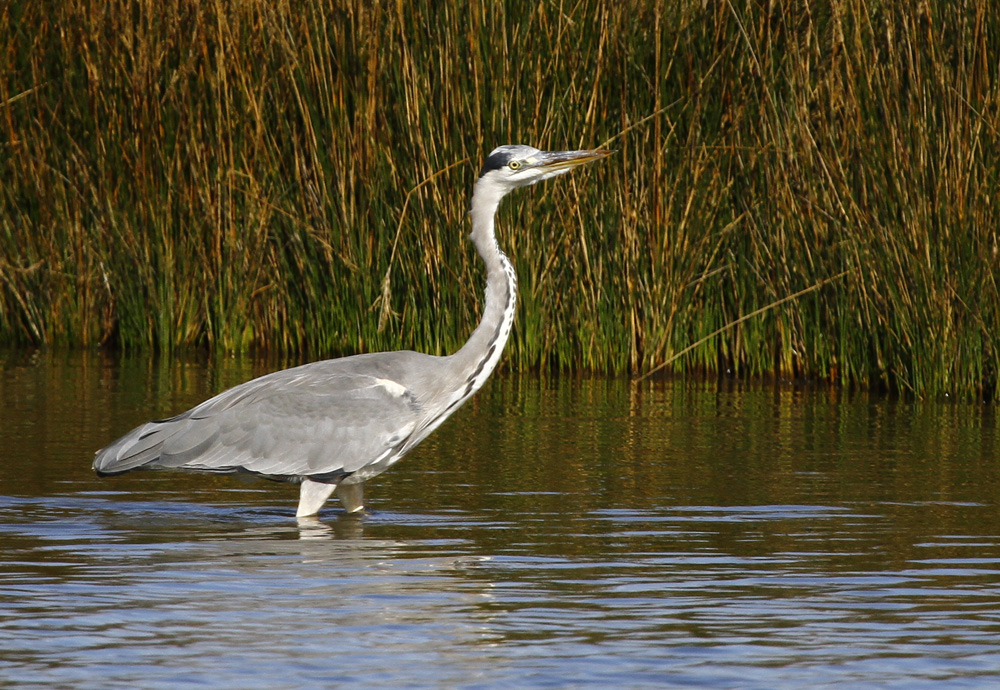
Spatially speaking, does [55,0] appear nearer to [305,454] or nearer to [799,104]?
[799,104]

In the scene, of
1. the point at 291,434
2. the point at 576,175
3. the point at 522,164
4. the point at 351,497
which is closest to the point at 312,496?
the point at 351,497

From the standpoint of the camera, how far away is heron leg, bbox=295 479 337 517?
6.93 metres

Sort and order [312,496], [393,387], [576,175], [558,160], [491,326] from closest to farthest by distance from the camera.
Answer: [312,496]
[393,387]
[491,326]
[558,160]
[576,175]

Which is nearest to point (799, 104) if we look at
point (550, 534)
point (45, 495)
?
point (550, 534)

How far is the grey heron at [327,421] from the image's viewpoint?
693cm

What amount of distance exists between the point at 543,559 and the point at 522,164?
7.90 ft

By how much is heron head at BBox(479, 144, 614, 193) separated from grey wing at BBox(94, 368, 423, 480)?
3.86 ft

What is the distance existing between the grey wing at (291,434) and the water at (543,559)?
221 millimetres

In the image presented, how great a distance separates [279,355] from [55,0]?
10.4ft

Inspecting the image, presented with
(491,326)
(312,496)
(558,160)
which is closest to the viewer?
(312,496)

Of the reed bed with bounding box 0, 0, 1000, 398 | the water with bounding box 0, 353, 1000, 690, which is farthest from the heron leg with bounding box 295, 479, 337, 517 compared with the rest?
the reed bed with bounding box 0, 0, 1000, 398

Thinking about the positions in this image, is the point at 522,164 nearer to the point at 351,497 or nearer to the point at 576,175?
the point at 351,497

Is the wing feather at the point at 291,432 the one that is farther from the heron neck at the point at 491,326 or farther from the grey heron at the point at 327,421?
the heron neck at the point at 491,326

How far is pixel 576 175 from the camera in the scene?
1053 cm
